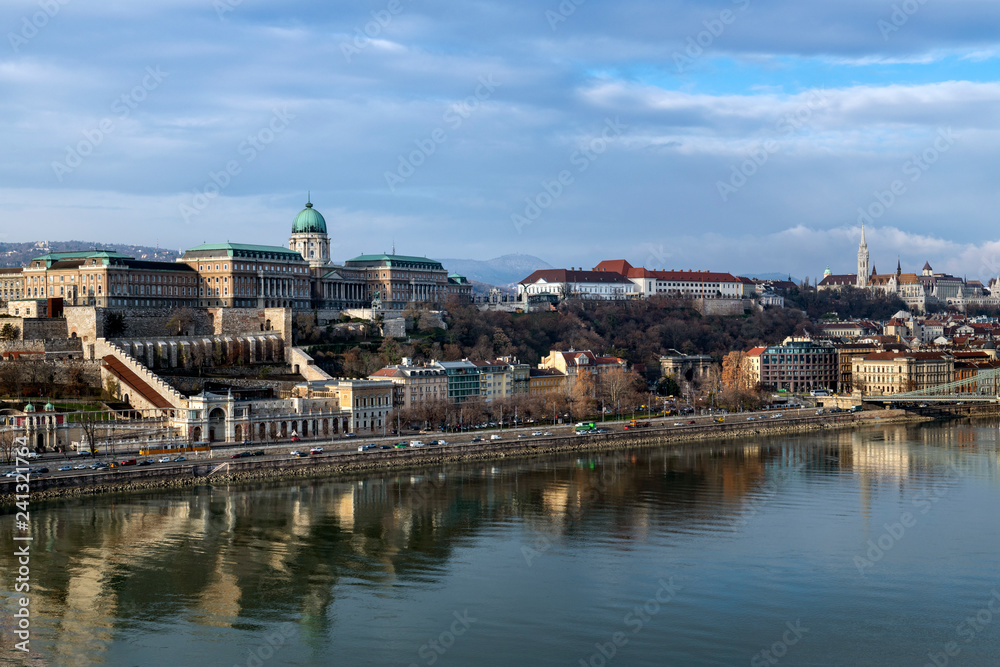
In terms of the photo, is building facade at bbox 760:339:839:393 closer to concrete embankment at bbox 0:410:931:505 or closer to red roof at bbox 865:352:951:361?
red roof at bbox 865:352:951:361

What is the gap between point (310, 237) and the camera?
6022 centimetres

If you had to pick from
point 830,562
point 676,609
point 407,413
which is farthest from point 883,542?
point 407,413

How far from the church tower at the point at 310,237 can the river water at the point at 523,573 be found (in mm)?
30685

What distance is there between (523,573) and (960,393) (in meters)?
39.4

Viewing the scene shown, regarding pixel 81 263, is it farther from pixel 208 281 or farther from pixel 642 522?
pixel 642 522

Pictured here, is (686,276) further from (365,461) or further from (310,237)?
(365,461)

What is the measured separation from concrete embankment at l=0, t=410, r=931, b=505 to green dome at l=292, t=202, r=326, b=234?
25619 millimetres

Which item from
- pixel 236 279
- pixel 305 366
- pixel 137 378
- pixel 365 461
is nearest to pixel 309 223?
pixel 236 279

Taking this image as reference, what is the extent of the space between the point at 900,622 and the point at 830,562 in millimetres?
3460

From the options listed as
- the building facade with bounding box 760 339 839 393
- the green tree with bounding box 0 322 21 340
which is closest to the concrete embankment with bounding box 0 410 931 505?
the building facade with bounding box 760 339 839 393

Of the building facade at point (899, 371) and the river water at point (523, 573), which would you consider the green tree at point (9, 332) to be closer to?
the river water at point (523, 573)

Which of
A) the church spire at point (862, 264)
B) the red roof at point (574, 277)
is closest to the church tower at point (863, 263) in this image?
the church spire at point (862, 264)

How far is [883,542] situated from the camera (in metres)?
22.3

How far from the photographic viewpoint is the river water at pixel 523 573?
1645 centimetres
